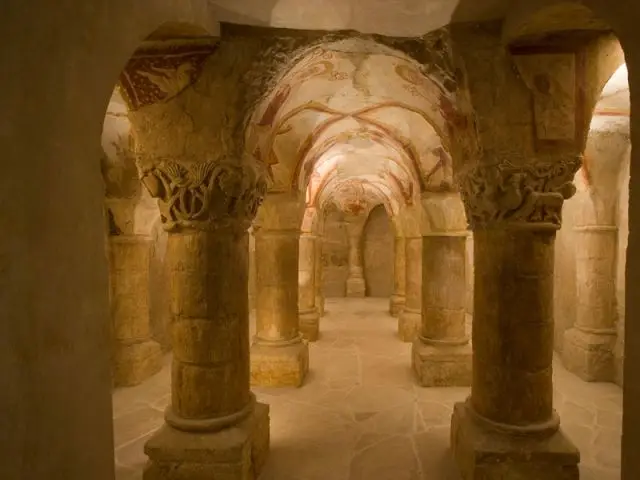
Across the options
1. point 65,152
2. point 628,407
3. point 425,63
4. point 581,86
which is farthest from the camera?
point 425,63

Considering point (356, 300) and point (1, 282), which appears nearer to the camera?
point (1, 282)

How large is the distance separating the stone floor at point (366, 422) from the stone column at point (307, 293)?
1.11 metres

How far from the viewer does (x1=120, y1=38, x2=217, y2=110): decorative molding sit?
11.0 ft

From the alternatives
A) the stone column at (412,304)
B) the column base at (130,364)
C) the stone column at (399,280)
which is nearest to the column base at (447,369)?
the stone column at (412,304)

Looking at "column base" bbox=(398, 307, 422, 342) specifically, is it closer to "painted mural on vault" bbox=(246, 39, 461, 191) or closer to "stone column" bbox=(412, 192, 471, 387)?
"stone column" bbox=(412, 192, 471, 387)

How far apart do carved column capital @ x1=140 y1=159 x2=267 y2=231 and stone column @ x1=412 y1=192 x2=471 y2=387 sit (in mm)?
3851

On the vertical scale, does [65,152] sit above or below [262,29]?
below

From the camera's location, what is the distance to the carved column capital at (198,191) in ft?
11.7

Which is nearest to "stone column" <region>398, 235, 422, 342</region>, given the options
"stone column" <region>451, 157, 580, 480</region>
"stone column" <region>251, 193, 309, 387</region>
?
"stone column" <region>251, 193, 309, 387</region>

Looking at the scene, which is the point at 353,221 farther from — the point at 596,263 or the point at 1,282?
the point at 1,282

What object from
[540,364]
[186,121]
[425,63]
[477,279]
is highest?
[425,63]

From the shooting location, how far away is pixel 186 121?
354 centimetres

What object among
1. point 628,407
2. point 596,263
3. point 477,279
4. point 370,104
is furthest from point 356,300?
point 628,407

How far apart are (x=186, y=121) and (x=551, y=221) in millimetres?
3097
